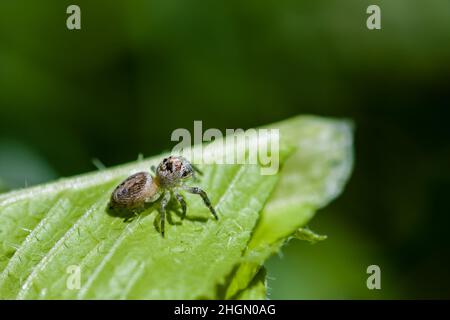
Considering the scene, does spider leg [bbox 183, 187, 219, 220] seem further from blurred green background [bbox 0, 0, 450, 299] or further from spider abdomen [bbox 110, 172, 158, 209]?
blurred green background [bbox 0, 0, 450, 299]

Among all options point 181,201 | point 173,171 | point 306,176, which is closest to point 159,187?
point 173,171

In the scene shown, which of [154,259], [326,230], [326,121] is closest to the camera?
[154,259]

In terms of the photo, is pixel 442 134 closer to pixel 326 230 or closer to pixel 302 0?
pixel 326 230

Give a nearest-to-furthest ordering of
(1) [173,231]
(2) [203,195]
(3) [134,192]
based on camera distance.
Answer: (1) [173,231], (2) [203,195], (3) [134,192]

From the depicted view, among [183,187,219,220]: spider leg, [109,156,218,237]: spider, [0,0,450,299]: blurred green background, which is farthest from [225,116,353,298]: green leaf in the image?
[0,0,450,299]: blurred green background

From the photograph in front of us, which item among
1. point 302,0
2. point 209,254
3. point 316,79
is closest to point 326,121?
point 209,254

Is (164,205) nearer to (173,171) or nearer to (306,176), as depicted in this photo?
(173,171)
